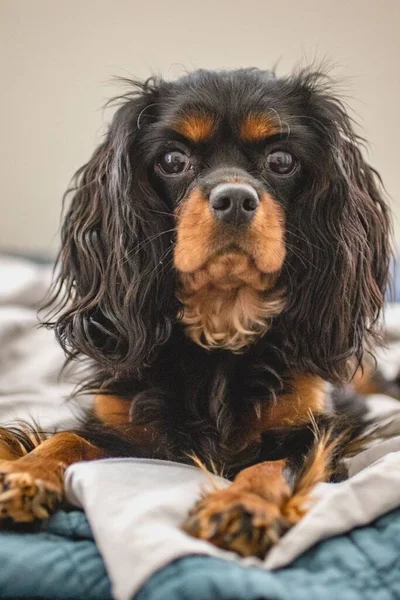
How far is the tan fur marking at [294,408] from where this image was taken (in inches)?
44.8

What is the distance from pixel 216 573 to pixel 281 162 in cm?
72

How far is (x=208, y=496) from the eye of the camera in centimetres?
86

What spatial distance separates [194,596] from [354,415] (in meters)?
0.75

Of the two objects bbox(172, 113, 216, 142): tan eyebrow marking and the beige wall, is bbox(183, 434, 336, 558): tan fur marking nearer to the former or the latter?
bbox(172, 113, 216, 142): tan eyebrow marking

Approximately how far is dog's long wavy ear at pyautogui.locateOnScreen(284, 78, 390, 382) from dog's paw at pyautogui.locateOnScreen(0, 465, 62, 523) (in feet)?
1.62

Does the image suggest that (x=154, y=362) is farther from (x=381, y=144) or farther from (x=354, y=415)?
(x=381, y=144)

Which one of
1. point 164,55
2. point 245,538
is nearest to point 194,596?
point 245,538

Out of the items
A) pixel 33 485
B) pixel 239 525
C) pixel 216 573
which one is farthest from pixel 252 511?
pixel 33 485

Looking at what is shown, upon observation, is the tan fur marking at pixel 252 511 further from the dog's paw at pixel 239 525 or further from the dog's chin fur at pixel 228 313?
the dog's chin fur at pixel 228 313

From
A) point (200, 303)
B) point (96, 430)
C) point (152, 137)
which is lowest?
point (96, 430)

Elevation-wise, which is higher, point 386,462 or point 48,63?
point 48,63

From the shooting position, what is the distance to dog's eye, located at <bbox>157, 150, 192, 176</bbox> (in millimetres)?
1178

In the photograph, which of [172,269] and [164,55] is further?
[164,55]

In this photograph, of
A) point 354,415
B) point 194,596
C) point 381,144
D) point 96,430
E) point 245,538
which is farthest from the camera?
point 381,144
